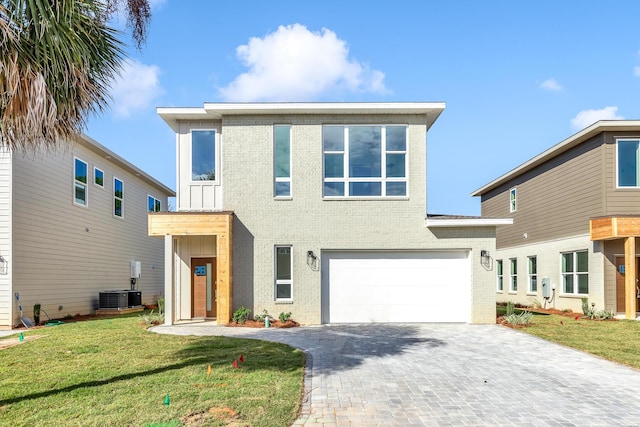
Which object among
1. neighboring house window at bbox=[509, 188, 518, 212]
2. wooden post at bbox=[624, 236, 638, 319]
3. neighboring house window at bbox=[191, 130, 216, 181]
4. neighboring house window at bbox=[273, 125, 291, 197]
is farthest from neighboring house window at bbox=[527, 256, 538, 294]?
neighboring house window at bbox=[191, 130, 216, 181]

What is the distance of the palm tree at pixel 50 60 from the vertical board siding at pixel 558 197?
15.9 meters

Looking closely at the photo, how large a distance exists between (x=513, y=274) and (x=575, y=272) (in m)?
5.94

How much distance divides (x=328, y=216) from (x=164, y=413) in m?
9.00

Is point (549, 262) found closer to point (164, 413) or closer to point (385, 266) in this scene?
point (385, 266)

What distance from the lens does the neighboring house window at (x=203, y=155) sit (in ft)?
46.9

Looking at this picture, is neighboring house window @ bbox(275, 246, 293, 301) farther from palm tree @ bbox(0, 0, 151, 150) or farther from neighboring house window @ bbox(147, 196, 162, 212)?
neighboring house window @ bbox(147, 196, 162, 212)

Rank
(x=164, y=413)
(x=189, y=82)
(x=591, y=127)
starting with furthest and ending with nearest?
(x=591, y=127), (x=189, y=82), (x=164, y=413)

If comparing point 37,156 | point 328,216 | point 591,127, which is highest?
point 591,127

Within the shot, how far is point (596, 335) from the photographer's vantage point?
1155 cm

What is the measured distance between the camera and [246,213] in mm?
13812

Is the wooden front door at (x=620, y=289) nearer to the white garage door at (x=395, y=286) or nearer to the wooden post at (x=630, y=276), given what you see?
the wooden post at (x=630, y=276)

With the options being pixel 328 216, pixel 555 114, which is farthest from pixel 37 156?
pixel 555 114

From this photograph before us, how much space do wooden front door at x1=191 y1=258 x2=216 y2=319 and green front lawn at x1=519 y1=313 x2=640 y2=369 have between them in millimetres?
9512

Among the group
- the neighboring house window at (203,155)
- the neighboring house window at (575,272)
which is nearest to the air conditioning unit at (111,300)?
the neighboring house window at (203,155)
